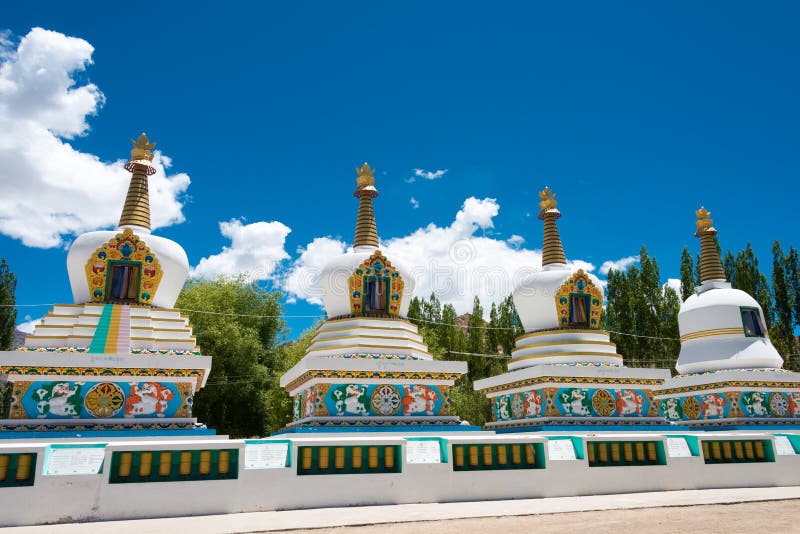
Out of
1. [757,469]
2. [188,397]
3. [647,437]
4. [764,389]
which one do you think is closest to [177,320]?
[188,397]

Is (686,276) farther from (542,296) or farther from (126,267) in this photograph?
(126,267)

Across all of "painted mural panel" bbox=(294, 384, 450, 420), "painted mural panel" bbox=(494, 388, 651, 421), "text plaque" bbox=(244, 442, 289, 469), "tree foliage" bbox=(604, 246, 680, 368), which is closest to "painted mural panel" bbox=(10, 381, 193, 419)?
"text plaque" bbox=(244, 442, 289, 469)

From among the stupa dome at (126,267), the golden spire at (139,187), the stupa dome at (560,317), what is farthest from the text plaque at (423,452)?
the golden spire at (139,187)

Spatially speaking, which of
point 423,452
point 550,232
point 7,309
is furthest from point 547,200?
point 7,309

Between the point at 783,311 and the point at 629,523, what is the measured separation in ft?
82.8

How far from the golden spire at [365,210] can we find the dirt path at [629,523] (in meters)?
9.66

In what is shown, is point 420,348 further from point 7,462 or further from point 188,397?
point 7,462

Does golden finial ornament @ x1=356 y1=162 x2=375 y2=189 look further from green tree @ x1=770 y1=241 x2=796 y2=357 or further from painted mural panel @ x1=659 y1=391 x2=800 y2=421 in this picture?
green tree @ x1=770 y1=241 x2=796 y2=357

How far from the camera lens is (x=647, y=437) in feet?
42.4

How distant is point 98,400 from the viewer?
11734mm

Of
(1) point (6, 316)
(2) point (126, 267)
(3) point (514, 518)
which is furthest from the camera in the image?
(1) point (6, 316)

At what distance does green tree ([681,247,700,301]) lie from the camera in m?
29.5

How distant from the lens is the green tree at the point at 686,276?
29.5m

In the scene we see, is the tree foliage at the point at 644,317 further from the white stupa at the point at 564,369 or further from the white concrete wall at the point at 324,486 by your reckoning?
the white concrete wall at the point at 324,486
